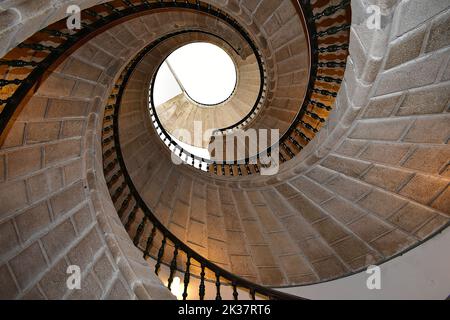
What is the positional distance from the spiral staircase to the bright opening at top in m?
3.80

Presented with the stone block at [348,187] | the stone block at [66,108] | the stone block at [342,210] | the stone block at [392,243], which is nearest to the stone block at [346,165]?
the stone block at [348,187]

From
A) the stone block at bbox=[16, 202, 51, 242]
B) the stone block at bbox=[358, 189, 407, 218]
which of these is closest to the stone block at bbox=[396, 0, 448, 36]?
the stone block at bbox=[358, 189, 407, 218]

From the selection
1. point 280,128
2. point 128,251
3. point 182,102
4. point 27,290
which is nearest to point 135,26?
point 128,251

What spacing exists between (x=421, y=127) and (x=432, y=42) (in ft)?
3.75

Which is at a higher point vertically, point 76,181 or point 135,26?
point 135,26

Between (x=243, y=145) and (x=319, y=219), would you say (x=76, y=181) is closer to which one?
(x=319, y=219)

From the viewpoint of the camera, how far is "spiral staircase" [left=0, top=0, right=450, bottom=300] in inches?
95.0

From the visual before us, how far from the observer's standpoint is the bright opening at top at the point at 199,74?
9.98 meters

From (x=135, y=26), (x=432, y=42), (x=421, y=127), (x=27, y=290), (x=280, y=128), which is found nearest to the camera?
(x=432, y=42)

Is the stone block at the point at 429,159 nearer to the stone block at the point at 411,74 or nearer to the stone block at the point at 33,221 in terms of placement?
the stone block at the point at 411,74

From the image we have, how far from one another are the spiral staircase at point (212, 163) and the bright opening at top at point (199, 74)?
380 cm

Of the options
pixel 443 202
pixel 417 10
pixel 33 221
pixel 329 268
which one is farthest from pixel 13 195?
pixel 443 202

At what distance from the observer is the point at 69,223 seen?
282 centimetres

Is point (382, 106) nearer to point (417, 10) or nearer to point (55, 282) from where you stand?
point (417, 10)
